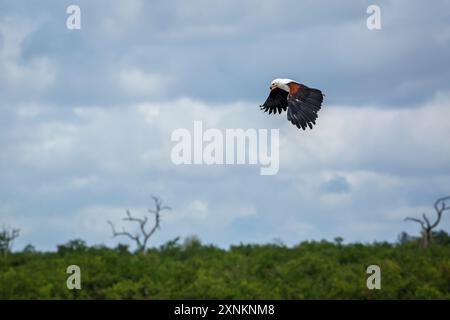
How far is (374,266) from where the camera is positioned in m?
57.3

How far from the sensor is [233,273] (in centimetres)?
5775

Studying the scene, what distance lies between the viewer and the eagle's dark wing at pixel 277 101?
24172mm

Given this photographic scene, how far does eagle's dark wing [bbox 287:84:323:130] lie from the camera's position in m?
22.5

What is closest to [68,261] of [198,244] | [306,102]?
[198,244]

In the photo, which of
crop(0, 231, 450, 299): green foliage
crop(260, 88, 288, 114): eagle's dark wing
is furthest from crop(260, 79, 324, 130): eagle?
crop(0, 231, 450, 299): green foliage

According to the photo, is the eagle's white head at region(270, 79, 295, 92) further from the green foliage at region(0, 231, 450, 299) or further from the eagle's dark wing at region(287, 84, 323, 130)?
the green foliage at region(0, 231, 450, 299)

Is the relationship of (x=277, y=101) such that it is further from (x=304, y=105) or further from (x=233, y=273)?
(x=233, y=273)

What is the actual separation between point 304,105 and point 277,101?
5.06 feet

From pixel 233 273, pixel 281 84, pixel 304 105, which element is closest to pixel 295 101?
pixel 304 105

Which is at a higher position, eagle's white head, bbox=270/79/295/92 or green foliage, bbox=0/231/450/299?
eagle's white head, bbox=270/79/295/92

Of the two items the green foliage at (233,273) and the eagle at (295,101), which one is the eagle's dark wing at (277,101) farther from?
the green foliage at (233,273)
